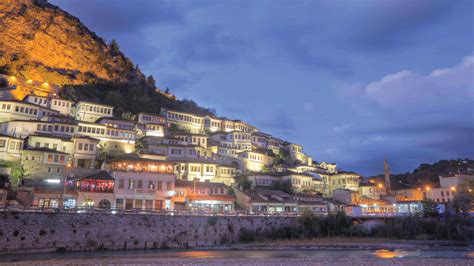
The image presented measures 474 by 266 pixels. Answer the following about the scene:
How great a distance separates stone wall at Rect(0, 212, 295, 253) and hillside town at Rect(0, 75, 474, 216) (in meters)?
1.84

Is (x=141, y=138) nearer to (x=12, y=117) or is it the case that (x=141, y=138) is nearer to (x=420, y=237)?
(x=12, y=117)

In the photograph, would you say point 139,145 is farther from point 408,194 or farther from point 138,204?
point 408,194

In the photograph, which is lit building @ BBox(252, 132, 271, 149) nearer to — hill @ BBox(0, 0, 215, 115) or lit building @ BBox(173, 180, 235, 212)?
hill @ BBox(0, 0, 215, 115)

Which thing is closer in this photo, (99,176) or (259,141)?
(99,176)

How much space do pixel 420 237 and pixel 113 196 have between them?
149 feet

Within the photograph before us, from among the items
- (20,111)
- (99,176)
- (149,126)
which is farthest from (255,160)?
(20,111)

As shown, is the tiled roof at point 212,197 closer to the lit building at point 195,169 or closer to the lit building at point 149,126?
the lit building at point 195,169

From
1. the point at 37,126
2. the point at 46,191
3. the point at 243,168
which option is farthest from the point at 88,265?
the point at 243,168

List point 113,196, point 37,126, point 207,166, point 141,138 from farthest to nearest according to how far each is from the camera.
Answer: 1. point 141,138
2. point 207,166
3. point 37,126
4. point 113,196

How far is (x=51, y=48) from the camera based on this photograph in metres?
112

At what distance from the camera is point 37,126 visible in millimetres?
61500

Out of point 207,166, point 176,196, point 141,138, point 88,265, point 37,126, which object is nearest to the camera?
point 88,265

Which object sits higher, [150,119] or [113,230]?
[150,119]

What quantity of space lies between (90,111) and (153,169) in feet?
102
